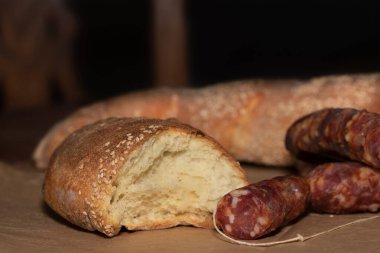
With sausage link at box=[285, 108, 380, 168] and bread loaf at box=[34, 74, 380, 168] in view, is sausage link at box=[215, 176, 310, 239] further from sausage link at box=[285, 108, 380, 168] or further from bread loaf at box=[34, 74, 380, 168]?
bread loaf at box=[34, 74, 380, 168]

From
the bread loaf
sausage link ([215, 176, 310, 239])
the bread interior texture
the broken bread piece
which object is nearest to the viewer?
sausage link ([215, 176, 310, 239])

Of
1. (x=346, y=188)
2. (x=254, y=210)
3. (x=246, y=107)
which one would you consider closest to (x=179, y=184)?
(x=254, y=210)

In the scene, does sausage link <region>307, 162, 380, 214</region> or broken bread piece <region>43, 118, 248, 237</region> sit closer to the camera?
broken bread piece <region>43, 118, 248, 237</region>

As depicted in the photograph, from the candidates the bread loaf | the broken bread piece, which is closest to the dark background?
the bread loaf

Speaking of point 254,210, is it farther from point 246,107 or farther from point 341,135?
point 246,107

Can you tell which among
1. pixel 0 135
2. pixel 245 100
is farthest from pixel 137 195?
pixel 0 135

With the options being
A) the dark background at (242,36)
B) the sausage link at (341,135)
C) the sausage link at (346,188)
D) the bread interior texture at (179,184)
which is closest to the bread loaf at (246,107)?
the sausage link at (341,135)
